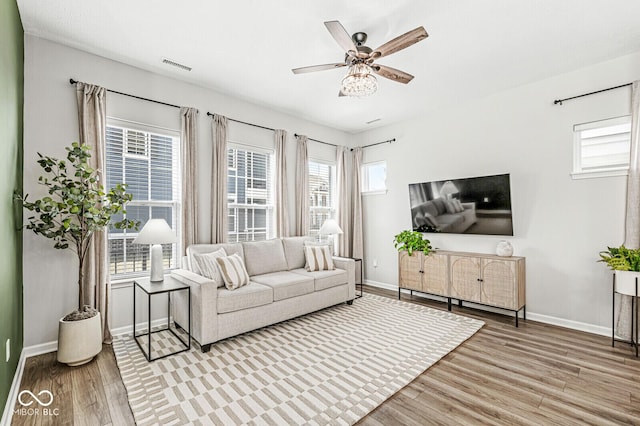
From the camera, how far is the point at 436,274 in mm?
4402

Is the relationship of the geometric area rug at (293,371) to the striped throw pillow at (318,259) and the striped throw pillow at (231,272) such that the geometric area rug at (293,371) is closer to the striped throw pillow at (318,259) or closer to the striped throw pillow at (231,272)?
the striped throw pillow at (231,272)

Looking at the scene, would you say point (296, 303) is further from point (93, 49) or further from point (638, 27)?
point (638, 27)

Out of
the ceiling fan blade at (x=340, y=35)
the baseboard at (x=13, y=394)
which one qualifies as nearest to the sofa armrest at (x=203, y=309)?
the baseboard at (x=13, y=394)

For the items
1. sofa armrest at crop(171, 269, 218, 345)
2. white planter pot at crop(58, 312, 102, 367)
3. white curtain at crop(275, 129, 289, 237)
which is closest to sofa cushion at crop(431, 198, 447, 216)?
white curtain at crop(275, 129, 289, 237)

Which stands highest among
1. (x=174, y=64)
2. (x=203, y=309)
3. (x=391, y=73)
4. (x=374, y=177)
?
(x=174, y=64)

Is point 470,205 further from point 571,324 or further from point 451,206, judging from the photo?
point 571,324

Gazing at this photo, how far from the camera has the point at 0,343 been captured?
180 centimetres

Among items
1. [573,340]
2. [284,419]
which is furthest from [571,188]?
[284,419]

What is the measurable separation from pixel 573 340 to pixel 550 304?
23.2 inches

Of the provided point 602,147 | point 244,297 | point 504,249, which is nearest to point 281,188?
point 244,297

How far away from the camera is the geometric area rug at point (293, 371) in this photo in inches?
79.7

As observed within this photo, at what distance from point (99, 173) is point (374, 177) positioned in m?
4.42

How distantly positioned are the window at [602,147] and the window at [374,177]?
2799mm

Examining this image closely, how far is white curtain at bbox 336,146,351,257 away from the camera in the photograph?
5.73 m
